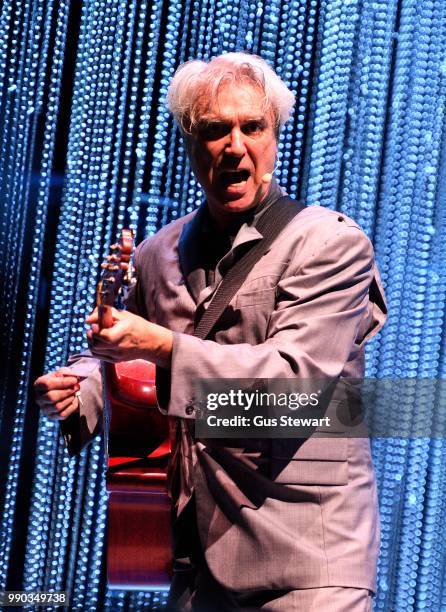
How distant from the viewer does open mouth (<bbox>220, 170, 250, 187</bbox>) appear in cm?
130

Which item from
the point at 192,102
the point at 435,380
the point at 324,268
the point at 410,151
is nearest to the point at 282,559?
the point at 324,268

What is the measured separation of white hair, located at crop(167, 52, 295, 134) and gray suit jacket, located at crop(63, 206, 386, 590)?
236 millimetres

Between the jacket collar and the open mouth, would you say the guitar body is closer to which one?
the jacket collar

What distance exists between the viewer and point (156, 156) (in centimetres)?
212

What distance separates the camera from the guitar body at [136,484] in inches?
56.2

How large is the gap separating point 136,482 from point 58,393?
0.20 metres

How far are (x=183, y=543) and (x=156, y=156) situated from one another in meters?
1.13

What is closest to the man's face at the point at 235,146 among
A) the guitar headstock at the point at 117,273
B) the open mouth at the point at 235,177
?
the open mouth at the point at 235,177

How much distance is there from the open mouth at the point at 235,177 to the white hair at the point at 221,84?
0.10m

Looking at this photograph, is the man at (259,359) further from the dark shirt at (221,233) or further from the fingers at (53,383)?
the fingers at (53,383)

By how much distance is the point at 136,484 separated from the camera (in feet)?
4.69

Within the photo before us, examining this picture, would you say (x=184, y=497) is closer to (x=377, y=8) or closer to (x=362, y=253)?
(x=362, y=253)

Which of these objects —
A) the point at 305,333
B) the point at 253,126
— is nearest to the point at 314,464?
the point at 305,333

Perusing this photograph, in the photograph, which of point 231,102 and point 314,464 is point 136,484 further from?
point 231,102
